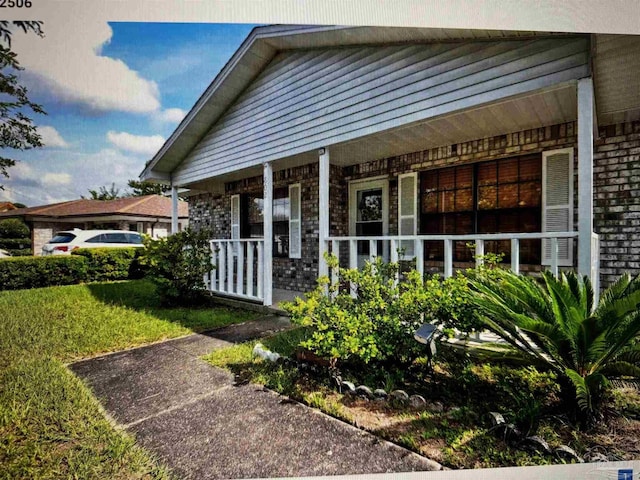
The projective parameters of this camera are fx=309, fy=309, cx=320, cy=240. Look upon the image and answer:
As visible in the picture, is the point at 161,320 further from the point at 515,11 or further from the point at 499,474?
the point at 515,11

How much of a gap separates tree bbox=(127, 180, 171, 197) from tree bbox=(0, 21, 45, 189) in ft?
2.48

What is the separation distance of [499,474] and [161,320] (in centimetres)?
386

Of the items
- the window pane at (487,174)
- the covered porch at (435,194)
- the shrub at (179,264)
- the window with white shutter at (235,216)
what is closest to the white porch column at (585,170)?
the covered porch at (435,194)

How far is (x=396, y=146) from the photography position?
4.12 m

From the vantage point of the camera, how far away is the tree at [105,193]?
7.98 feet

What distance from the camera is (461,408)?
190 cm

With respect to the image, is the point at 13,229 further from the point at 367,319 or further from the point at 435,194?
the point at 435,194

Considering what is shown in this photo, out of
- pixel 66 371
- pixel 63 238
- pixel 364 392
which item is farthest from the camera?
pixel 63 238

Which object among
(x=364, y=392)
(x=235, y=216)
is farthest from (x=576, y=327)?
(x=235, y=216)

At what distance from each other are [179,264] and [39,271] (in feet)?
5.93

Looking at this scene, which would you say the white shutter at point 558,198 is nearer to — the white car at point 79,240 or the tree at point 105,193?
the tree at point 105,193

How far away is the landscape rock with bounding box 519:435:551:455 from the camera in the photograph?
1.53 m

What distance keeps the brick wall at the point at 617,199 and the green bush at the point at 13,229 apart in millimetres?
5185

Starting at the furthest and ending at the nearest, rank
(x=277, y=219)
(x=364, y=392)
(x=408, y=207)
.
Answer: (x=277, y=219) < (x=408, y=207) < (x=364, y=392)
